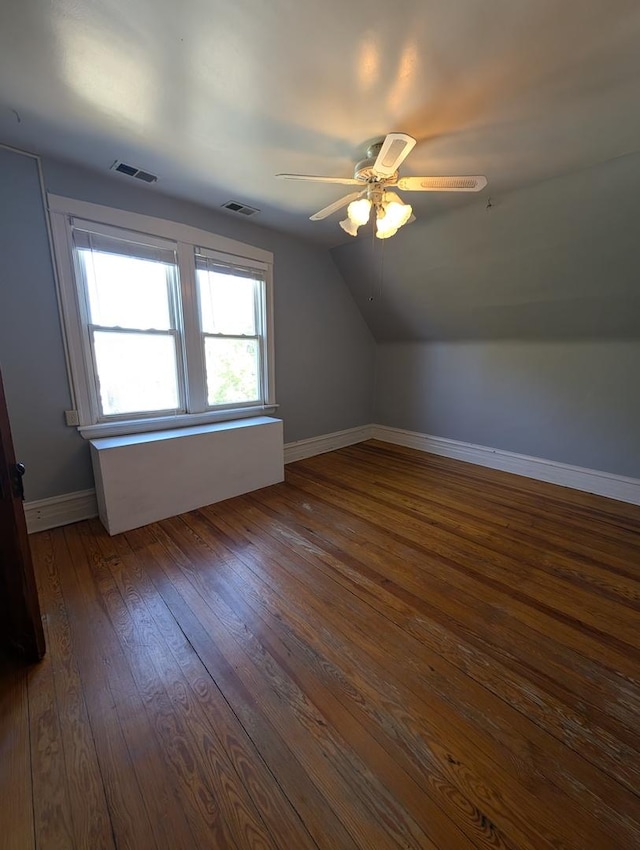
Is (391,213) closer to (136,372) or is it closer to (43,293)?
(136,372)

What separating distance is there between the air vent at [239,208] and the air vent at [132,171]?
592 mm

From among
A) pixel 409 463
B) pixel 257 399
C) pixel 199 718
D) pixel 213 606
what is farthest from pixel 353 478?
pixel 199 718

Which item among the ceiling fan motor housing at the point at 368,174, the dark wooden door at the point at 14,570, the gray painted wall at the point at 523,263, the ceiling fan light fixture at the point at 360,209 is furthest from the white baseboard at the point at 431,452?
the ceiling fan motor housing at the point at 368,174

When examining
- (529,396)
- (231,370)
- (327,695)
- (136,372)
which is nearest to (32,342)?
(136,372)

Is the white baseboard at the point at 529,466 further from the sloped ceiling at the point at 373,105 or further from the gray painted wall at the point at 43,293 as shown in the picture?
the gray painted wall at the point at 43,293

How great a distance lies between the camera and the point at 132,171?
7.64 ft

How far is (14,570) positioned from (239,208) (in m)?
3.02

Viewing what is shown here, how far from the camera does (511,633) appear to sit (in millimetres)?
1603

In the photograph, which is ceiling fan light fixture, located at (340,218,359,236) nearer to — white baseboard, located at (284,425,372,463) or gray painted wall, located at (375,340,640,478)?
gray painted wall, located at (375,340,640,478)

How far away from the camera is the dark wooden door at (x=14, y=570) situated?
1292 millimetres

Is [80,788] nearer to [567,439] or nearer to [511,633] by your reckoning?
[511,633]

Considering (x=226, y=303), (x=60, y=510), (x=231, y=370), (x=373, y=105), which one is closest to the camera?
(x=373, y=105)

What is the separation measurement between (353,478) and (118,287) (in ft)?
9.09

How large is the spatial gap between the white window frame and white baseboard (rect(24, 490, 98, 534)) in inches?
20.1
